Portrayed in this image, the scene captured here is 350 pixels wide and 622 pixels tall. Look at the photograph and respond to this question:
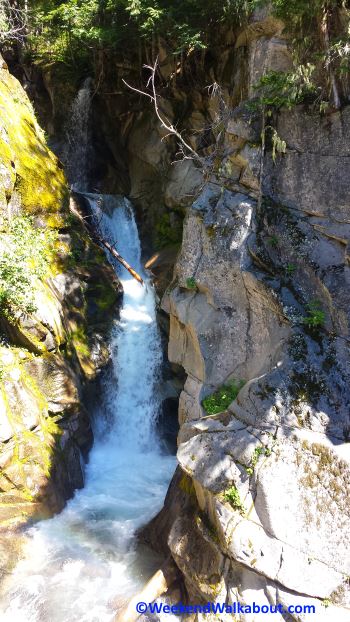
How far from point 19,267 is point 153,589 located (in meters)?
6.36

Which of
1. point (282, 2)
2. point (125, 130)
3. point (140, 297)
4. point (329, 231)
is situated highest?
point (282, 2)

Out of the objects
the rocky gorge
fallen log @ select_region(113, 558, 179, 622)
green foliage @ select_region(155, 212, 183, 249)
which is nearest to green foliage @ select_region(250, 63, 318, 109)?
the rocky gorge

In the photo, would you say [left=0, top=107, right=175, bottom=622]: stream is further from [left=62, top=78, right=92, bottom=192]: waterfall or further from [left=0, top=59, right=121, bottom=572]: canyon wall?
[left=62, top=78, right=92, bottom=192]: waterfall

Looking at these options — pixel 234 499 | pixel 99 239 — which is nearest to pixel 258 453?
pixel 234 499

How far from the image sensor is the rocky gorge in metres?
6.37

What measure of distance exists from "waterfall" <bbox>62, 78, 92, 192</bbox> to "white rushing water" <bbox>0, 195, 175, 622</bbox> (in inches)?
114

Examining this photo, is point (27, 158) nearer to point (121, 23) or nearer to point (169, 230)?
point (169, 230)

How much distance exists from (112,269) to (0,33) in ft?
24.0

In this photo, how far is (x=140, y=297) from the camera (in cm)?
1433

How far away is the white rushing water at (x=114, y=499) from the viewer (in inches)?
296

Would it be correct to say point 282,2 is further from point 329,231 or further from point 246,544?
point 246,544

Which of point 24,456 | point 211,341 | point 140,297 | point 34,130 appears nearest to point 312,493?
point 211,341

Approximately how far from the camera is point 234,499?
6.57m

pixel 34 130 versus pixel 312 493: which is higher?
pixel 34 130
